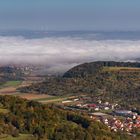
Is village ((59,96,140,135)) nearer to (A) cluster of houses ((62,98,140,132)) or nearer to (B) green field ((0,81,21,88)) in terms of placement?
(A) cluster of houses ((62,98,140,132))

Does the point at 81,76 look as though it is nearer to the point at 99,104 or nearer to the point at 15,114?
the point at 99,104

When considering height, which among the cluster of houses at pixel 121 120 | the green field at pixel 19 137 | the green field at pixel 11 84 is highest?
the green field at pixel 11 84

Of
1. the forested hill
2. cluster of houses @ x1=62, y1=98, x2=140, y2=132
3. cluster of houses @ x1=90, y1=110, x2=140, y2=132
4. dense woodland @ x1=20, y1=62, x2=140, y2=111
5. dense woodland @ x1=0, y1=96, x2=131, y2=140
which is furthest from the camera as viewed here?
the forested hill

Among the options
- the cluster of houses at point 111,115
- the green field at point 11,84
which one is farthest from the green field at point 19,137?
the green field at point 11,84

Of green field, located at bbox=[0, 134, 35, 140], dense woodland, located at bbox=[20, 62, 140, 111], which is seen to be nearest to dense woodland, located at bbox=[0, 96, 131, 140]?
green field, located at bbox=[0, 134, 35, 140]

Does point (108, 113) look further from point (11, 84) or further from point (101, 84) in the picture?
point (11, 84)

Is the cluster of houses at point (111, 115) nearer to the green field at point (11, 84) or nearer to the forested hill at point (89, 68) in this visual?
the forested hill at point (89, 68)
